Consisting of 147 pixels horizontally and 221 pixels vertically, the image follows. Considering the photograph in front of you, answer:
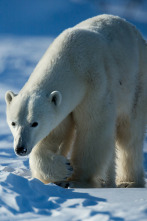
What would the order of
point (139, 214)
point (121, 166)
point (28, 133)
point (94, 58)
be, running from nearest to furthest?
point (139, 214), point (28, 133), point (94, 58), point (121, 166)

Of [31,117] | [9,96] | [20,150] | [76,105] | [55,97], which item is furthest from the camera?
[76,105]

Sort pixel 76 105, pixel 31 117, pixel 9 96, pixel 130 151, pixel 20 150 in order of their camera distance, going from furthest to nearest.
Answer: pixel 130 151
pixel 76 105
pixel 9 96
pixel 31 117
pixel 20 150

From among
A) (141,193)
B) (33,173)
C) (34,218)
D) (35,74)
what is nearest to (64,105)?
(35,74)

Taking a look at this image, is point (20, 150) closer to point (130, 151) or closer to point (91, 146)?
point (91, 146)

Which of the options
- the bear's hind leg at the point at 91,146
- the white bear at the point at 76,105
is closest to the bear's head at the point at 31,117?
the white bear at the point at 76,105

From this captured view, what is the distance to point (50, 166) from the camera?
556 cm

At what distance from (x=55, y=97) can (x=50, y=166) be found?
39.8 inches

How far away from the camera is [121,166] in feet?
24.1

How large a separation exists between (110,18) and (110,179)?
111 inches

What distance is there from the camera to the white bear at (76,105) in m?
5.24

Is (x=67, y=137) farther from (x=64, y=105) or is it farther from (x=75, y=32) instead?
(x=75, y=32)

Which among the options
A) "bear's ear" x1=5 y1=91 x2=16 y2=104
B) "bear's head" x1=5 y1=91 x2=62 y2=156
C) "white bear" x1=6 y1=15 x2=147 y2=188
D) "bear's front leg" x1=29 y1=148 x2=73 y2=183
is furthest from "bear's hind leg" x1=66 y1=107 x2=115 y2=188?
"bear's ear" x1=5 y1=91 x2=16 y2=104

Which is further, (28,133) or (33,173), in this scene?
(33,173)

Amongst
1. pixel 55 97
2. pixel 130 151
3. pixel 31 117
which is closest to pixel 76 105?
pixel 55 97
